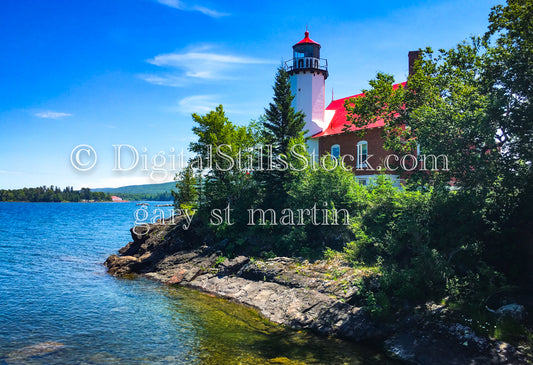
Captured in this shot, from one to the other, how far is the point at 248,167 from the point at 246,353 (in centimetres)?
1991

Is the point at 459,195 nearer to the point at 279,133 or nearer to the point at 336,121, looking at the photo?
the point at 279,133

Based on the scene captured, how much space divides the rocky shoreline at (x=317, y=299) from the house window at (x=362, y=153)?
47.7ft

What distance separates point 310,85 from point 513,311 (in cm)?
2896

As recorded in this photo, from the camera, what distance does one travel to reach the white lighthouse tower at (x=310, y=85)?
35969 mm

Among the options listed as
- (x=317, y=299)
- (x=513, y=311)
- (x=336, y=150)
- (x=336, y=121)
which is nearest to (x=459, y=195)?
(x=513, y=311)

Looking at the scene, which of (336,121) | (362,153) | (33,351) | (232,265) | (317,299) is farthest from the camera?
(336,121)

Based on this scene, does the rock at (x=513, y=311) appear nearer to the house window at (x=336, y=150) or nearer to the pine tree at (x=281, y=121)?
the pine tree at (x=281, y=121)

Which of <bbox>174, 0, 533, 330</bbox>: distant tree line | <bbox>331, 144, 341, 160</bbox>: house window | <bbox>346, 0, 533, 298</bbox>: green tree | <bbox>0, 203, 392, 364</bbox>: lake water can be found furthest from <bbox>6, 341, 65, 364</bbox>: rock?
<bbox>331, 144, 341, 160</bbox>: house window

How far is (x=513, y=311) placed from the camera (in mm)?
10914

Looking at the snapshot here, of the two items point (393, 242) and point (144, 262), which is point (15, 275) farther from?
point (393, 242)

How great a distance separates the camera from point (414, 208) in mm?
15250

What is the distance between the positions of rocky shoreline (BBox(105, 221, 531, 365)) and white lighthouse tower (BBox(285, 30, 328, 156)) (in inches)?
678

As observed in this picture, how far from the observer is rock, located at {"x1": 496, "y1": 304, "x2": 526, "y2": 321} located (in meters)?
10.8

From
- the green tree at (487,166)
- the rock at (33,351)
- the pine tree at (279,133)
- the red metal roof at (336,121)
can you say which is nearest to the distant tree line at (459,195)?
the green tree at (487,166)
